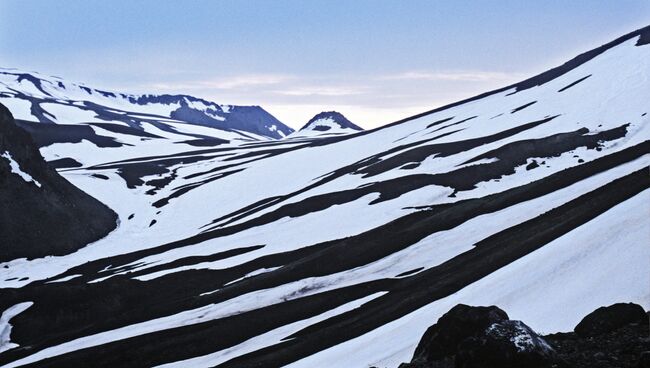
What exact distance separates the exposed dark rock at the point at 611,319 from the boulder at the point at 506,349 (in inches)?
97.9

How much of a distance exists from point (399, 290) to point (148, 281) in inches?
1071

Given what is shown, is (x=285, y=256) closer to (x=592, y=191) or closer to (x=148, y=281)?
(x=148, y=281)

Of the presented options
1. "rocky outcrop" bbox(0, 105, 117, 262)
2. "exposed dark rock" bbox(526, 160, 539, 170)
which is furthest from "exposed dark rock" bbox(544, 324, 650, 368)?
"rocky outcrop" bbox(0, 105, 117, 262)

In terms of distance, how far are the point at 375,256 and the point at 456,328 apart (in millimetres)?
31470

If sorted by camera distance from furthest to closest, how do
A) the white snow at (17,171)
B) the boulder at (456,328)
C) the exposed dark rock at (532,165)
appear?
1. the white snow at (17,171)
2. the exposed dark rock at (532,165)
3. the boulder at (456,328)

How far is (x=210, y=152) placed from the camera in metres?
182

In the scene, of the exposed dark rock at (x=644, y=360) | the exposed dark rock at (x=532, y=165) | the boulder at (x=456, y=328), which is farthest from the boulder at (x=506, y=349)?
the exposed dark rock at (x=532, y=165)

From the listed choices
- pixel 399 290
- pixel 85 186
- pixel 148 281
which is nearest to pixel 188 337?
pixel 399 290

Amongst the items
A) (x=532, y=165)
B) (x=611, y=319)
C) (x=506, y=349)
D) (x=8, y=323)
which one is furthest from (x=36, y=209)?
(x=611, y=319)

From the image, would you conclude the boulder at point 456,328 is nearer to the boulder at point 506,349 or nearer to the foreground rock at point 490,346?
the foreground rock at point 490,346

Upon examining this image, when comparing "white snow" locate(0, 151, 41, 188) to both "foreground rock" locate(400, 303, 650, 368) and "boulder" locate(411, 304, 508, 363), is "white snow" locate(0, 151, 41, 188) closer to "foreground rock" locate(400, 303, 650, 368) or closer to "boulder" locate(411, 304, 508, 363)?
"boulder" locate(411, 304, 508, 363)

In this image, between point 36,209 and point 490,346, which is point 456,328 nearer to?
point 490,346

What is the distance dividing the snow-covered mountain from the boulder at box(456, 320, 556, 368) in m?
9.18

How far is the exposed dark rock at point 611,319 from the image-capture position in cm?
1462
